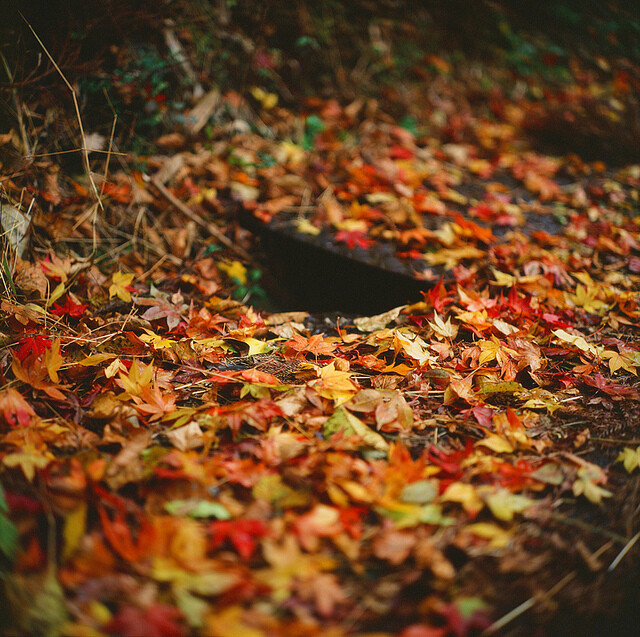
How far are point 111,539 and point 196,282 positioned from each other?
1.38m

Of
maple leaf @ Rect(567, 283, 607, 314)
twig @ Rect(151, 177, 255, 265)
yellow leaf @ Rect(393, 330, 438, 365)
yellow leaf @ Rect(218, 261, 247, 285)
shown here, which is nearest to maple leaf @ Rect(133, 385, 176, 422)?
yellow leaf @ Rect(393, 330, 438, 365)

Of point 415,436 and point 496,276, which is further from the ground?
point 496,276

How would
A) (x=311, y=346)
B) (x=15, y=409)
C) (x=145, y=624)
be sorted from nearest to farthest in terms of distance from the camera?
(x=145, y=624) < (x=15, y=409) < (x=311, y=346)

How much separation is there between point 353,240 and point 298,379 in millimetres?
1014

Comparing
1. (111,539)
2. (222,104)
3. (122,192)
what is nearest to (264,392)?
(111,539)

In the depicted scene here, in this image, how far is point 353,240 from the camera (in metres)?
2.21

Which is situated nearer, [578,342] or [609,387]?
[609,387]

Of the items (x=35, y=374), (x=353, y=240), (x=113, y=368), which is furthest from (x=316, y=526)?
(x=353, y=240)

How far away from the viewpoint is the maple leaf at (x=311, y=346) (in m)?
1.56

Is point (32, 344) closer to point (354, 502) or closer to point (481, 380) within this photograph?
point (354, 502)

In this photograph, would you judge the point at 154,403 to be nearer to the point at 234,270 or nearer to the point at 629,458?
the point at 234,270

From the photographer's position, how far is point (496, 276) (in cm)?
196

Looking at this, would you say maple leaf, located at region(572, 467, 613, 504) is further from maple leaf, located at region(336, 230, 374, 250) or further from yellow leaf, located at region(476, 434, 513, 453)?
maple leaf, located at region(336, 230, 374, 250)

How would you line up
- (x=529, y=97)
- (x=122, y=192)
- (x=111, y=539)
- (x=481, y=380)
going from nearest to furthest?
(x=111, y=539) < (x=481, y=380) < (x=122, y=192) < (x=529, y=97)
